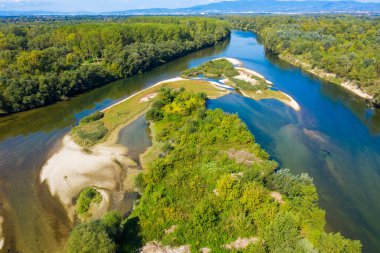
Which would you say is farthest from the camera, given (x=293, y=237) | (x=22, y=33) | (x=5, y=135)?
(x=22, y=33)

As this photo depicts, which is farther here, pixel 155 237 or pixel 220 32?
pixel 220 32

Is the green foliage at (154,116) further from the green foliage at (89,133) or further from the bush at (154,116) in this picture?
the green foliage at (89,133)

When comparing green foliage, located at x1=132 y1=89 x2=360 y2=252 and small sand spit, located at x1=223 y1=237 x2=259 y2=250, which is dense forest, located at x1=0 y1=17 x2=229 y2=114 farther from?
small sand spit, located at x1=223 y1=237 x2=259 y2=250

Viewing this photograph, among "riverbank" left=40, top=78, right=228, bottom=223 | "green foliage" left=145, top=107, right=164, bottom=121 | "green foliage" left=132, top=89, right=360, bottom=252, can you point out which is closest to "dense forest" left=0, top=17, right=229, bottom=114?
"riverbank" left=40, top=78, right=228, bottom=223

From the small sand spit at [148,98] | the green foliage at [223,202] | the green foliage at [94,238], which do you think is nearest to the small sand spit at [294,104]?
the green foliage at [223,202]

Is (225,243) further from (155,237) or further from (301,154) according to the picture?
(301,154)

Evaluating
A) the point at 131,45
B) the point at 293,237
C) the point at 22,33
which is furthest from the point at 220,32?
the point at 293,237

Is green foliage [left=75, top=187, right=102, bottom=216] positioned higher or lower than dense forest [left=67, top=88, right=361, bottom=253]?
lower

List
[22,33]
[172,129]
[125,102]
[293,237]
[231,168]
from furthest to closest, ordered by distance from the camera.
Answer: [22,33]
[125,102]
[172,129]
[231,168]
[293,237]
